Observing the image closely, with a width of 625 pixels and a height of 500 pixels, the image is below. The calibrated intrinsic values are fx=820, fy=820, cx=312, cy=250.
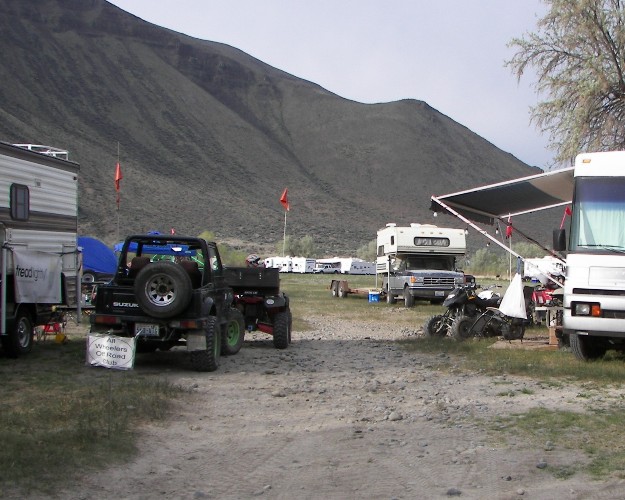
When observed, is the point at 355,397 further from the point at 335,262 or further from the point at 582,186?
the point at 335,262

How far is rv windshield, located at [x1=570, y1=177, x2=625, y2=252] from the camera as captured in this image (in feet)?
35.1

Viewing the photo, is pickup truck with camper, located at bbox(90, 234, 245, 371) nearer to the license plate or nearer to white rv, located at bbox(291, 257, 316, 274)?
the license plate

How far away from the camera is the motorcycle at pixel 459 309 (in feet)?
46.8

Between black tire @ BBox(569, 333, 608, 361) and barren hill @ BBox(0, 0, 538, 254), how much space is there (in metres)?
52.1

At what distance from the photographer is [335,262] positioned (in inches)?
2576

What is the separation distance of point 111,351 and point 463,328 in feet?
23.1

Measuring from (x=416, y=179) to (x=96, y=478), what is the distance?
101339 mm

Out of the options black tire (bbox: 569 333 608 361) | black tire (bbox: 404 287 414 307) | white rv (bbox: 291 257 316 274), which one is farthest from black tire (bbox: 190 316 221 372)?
white rv (bbox: 291 257 316 274)

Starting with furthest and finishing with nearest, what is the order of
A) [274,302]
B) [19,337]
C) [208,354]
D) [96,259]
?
1. [96,259]
2. [274,302]
3. [19,337]
4. [208,354]

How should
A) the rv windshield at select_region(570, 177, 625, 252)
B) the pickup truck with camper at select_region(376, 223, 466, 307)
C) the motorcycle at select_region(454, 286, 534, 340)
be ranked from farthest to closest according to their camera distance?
the pickup truck with camper at select_region(376, 223, 466, 307), the motorcycle at select_region(454, 286, 534, 340), the rv windshield at select_region(570, 177, 625, 252)

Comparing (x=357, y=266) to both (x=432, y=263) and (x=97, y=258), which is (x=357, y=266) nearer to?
(x=432, y=263)

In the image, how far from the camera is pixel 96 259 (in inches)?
1035

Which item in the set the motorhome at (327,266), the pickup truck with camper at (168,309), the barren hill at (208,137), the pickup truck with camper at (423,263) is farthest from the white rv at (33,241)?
the motorhome at (327,266)

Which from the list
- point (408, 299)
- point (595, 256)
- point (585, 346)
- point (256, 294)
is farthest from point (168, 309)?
point (408, 299)
